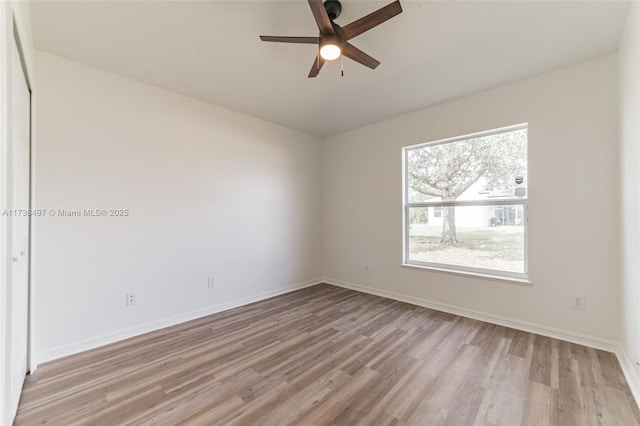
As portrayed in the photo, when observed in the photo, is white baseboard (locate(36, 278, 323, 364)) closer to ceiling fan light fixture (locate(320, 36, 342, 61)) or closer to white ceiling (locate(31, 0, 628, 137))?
white ceiling (locate(31, 0, 628, 137))

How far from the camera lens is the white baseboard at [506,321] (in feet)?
7.55

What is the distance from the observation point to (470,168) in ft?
10.4

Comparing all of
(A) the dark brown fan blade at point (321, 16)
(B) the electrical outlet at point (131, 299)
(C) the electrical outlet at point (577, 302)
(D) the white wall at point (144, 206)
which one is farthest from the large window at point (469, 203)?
(B) the electrical outlet at point (131, 299)

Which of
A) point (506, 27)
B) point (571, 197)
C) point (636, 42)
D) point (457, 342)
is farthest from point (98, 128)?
point (571, 197)

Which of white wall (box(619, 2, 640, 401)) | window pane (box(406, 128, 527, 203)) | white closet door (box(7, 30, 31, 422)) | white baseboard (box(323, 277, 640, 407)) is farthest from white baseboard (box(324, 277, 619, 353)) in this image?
white closet door (box(7, 30, 31, 422))

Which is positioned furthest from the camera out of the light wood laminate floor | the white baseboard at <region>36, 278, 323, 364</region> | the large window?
the large window

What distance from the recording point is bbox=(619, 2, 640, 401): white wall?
5.64 feet

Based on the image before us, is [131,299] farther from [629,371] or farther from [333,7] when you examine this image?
[629,371]

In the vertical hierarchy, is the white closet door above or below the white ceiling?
below

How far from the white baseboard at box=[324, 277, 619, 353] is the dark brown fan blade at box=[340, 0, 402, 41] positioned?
302 centimetres

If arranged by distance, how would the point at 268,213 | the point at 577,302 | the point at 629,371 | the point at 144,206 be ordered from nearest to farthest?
1. the point at 629,371
2. the point at 577,302
3. the point at 144,206
4. the point at 268,213

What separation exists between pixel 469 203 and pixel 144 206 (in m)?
3.63

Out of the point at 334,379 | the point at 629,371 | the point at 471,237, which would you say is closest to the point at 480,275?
the point at 471,237

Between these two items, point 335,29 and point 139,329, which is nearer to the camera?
point 335,29
